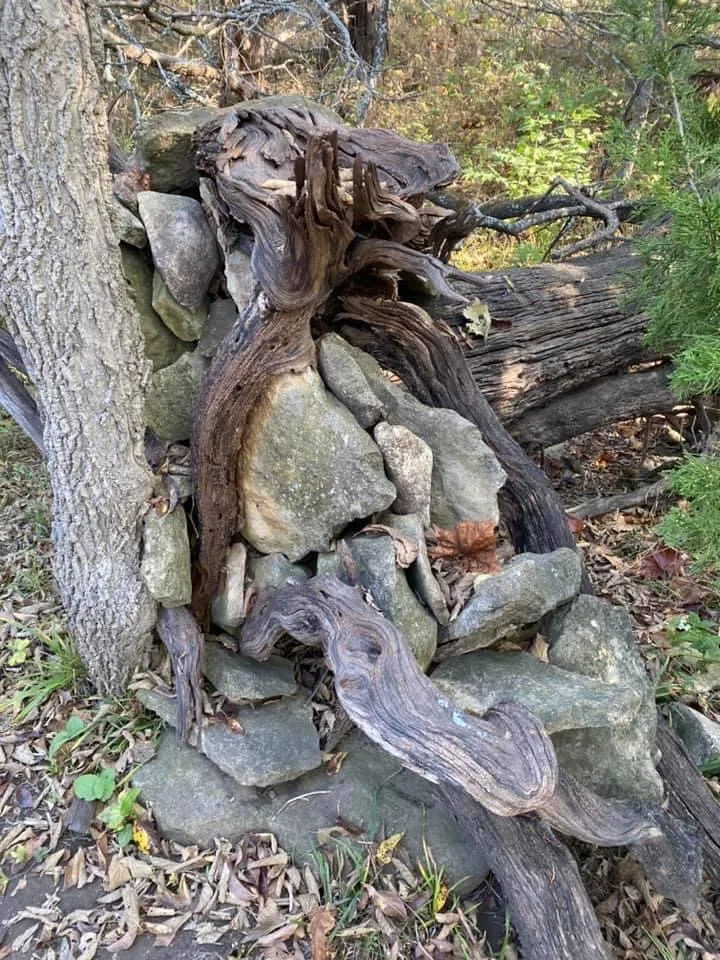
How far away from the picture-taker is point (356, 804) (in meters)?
3.01

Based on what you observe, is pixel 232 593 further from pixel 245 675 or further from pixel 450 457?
pixel 450 457

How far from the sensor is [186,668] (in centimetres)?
309

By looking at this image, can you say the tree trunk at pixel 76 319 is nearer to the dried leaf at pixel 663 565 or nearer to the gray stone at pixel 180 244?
the gray stone at pixel 180 244

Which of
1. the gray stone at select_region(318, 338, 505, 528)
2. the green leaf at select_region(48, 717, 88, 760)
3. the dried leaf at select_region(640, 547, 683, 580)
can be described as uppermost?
the gray stone at select_region(318, 338, 505, 528)

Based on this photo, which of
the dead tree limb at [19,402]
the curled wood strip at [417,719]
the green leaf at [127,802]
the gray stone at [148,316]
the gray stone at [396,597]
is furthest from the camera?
the dead tree limb at [19,402]

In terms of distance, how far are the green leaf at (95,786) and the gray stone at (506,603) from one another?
1.56 metres

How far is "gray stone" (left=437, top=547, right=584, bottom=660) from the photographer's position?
281 cm

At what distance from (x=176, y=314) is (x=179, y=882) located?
2.44 metres

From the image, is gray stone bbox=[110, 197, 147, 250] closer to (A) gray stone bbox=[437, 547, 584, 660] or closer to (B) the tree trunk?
(B) the tree trunk

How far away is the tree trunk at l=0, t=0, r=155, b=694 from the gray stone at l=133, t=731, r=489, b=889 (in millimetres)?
630

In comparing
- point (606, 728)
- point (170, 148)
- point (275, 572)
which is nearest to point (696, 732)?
point (606, 728)

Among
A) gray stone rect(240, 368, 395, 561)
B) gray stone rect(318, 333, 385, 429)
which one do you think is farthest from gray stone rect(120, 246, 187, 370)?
gray stone rect(318, 333, 385, 429)

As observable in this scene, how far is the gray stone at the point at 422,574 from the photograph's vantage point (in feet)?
9.37

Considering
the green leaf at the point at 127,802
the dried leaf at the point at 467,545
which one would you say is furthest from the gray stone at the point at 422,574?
the green leaf at the point at 127,802
